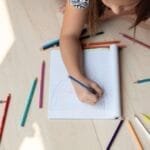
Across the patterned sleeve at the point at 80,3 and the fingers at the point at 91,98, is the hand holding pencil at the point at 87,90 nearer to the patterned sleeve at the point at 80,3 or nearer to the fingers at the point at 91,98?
the fingers at the point at 91,98

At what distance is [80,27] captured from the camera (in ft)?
3.34

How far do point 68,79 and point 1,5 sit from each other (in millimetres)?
385

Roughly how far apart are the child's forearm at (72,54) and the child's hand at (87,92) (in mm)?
23

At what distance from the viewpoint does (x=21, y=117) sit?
0.96 meters

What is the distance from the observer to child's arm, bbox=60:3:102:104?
0.93m

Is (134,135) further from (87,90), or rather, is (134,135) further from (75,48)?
(75,48)

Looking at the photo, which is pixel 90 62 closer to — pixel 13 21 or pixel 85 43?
pixel 85 43

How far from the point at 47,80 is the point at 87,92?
0.13 m

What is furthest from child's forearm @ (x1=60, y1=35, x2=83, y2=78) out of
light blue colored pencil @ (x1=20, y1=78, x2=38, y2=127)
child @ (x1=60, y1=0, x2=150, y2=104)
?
light blue colored pencil @ (x1=20, y1=78, x2=38, y2=127)

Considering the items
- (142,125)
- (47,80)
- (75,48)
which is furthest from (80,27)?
(142,125)

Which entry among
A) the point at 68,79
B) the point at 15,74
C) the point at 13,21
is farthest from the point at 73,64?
the point at 13,21

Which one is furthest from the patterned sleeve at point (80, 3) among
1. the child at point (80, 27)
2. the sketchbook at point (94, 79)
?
the sketchbook at point (94, 79)

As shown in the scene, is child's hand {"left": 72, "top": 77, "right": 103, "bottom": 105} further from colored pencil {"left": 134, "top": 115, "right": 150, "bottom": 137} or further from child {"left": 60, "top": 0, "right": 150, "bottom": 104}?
colored pencil {"left": 134, "top": 115, "right": 150, "bottom": 137}

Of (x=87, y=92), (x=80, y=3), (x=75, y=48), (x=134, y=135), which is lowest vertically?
(x=134, y=135)
